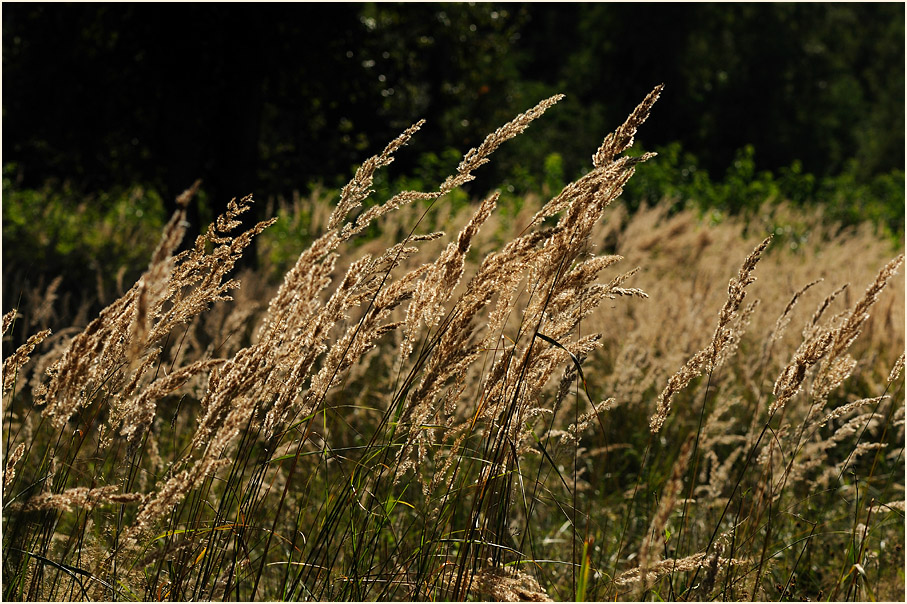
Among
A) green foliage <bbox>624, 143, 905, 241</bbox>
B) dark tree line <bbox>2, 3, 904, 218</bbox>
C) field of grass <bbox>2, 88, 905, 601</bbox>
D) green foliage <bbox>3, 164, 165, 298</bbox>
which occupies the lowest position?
field of grass <bbox>2, 88, 905, 601</bbox>

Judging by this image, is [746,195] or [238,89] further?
[746,195]

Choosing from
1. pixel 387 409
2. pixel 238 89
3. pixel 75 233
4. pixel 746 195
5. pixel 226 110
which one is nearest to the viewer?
pixel 387 409

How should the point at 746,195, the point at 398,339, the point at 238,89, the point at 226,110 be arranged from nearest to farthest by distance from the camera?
the point at 398,339, the point at 238,89, the point at 226,110, the point at 746,195

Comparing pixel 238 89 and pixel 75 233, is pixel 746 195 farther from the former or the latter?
pixel 75 233

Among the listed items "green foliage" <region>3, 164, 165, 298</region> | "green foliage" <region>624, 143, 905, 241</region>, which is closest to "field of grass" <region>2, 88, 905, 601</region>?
"green foliage" <region>3, 164, 165, 298</region>

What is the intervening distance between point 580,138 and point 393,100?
17.8 meters

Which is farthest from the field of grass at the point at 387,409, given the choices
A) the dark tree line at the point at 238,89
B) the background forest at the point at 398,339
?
the dark tree line at the point at 238,89

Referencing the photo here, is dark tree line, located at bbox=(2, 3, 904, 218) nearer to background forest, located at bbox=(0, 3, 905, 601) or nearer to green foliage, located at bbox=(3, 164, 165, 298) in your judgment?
background forest, located at bbox=(0, 3, 905, 601)

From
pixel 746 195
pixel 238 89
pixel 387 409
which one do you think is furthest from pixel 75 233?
pixel 746 195

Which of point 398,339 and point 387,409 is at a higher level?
point 398,339

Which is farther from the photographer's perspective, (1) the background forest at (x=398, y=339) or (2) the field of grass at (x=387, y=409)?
(1) the background forest at (x=398, y=339)

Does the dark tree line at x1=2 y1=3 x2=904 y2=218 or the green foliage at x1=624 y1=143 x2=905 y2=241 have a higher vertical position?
the green foliage at x1=624 y1=143 x2=905 y2=241

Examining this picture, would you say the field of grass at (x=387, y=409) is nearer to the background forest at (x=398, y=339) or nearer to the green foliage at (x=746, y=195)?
the background forest at (x=398, y=339)

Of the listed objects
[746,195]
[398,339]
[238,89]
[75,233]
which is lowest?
[398,339]
